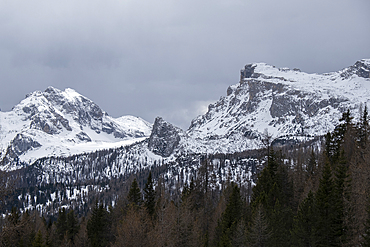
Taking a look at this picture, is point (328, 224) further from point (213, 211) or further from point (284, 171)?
point (213, 211)

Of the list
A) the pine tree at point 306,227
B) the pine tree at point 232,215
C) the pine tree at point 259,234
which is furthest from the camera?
the pine tree at point 232,215

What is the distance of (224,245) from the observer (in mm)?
40406

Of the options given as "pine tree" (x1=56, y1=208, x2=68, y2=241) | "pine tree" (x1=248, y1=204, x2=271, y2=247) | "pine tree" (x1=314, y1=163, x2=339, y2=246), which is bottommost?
"pine tree" (x1=56, y1=208, x2=68, y2=241)

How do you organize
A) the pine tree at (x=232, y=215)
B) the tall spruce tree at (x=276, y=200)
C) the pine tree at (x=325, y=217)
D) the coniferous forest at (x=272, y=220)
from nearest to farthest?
1. the coniferous forest at (x=272, y=220)
2. the pine tree at (x=325, y=217)
3. the tall spruce tree at (x=276, y=200)
4. the pine tree at (x=232, y=215)

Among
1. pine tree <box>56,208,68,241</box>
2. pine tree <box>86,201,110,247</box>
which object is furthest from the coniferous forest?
pine tree <box>56,208,68,241</box>

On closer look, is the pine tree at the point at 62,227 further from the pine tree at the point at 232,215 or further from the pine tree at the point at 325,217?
the pine tree at the point at 325,217

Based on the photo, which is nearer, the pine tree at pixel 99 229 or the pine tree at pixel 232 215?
the pine tree at pixel 232 215


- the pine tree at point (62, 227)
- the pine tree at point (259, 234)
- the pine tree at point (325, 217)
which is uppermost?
the pine tree at point (325, 217)

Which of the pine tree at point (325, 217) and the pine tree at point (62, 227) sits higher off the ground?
the pine tree at point (325, 217)

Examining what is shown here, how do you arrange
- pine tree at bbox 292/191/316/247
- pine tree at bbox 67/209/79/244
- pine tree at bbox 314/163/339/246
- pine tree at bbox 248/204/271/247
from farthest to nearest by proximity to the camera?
pine tree at bbox 67/209/79/244 → pine tree at bbox 248/204/271/247 → pine tree at bbox 292/191/316/247 → pine tree at bbox 314/163/339/246

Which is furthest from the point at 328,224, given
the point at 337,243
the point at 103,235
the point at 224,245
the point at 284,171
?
the point at 103,235

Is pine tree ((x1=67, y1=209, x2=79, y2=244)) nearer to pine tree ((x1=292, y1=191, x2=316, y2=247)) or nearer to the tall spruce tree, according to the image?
the tall spruce tree

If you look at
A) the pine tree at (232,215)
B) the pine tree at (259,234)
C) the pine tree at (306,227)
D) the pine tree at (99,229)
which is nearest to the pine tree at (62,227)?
the pine tree at (99,229)

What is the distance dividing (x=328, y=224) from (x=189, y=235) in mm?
16472
